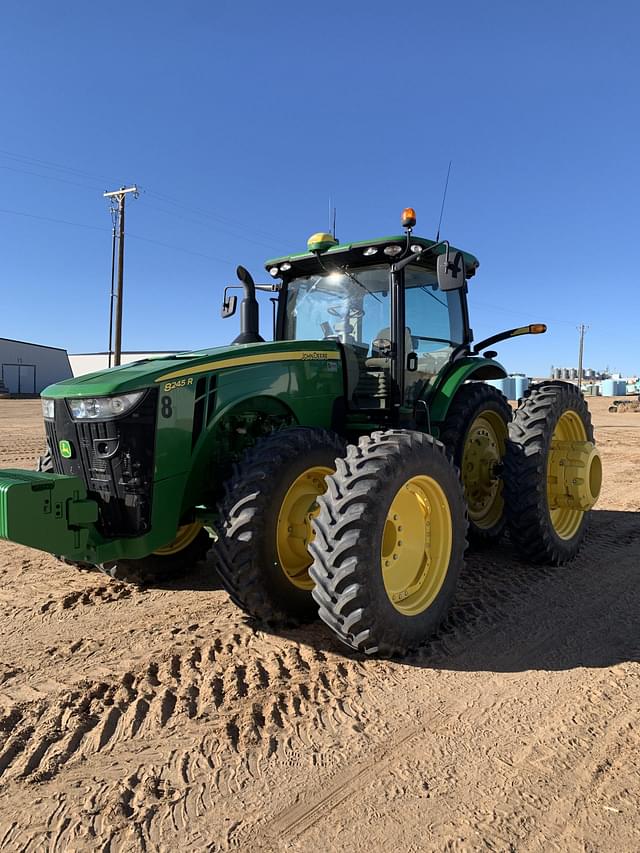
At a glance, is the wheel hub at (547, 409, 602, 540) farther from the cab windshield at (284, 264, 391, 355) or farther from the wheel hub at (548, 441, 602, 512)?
the cab windshield at (284, 264, 391, 355)

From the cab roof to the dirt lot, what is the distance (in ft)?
8.27

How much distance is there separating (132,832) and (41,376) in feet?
170

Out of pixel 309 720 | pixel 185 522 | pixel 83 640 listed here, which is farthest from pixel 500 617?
pixel 83 640

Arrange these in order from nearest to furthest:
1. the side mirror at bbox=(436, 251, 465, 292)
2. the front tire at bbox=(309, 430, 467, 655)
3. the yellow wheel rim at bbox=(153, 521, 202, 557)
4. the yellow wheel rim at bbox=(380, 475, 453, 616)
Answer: the front tire at bbox=(309, 430, 467, 655), the yellow wheel rim at bbox=(380, 475, 453, 616), the side mirror at bbox=(436, 251, 465, 292), the yellow wheel rim at bbox=(153, 521, 202, 557)

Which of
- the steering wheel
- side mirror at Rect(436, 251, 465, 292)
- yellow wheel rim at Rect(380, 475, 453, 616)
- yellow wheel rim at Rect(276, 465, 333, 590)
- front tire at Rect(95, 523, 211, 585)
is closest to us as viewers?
yellow wheel rim at Rect(380, 475, 453, 616)

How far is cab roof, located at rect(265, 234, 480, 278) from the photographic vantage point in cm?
434

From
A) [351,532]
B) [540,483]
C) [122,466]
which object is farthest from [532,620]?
[122,466]

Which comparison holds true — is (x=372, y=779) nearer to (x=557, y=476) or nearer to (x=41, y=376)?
(x=557, y=476)

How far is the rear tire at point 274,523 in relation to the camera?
3291mm

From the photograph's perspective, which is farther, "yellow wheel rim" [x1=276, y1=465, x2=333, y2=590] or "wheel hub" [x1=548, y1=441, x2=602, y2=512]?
"wheel hub" [x1=548, y1=441, x2=602, y2=512]

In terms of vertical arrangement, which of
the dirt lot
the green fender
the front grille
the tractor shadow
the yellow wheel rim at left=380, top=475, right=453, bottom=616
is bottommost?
the dirt lot

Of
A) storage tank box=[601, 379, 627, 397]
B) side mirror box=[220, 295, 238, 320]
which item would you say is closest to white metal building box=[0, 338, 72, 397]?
side mirror box=[220, 295, 238, 320]

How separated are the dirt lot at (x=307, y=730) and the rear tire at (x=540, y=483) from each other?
674 millimetres

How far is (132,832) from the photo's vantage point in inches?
78.4
